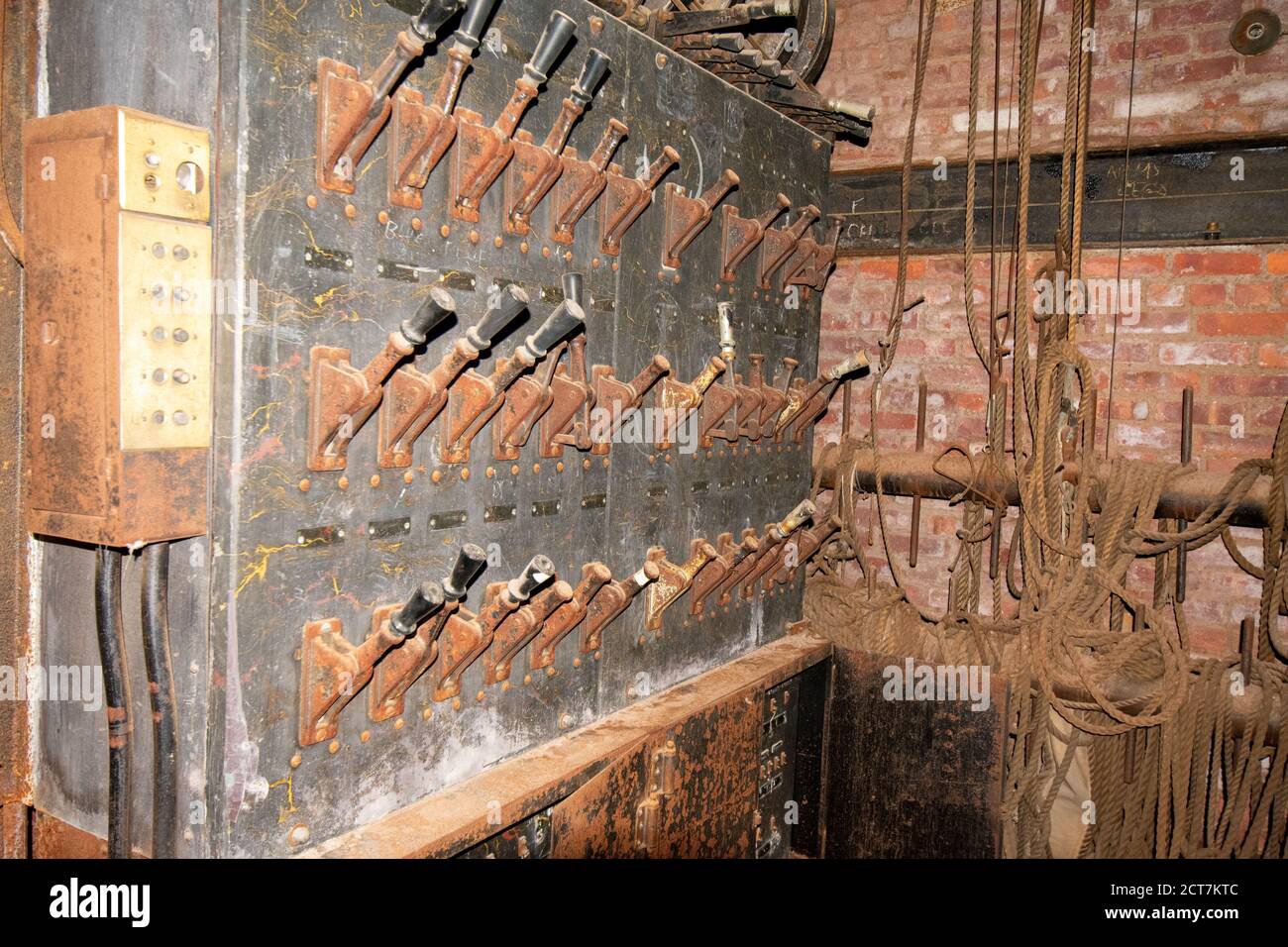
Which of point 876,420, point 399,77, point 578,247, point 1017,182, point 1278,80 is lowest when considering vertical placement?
point 876,420

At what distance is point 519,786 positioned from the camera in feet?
7.36

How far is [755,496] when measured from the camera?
11.5 feet

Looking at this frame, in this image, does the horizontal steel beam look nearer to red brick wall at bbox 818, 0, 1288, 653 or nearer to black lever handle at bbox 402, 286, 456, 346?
red brick wall at bbox 818, 0, 1288, 653

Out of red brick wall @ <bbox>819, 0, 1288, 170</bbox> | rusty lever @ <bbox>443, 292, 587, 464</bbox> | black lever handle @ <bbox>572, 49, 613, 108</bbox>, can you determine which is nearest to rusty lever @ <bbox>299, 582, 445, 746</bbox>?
rusty lever @ <bbox>443, 292, 587, 464</bbox>

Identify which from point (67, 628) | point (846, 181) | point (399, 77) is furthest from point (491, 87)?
point (846, 181)

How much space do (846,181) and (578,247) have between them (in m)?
1.97

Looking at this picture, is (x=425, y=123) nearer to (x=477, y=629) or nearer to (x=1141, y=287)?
(x=477, y=629)

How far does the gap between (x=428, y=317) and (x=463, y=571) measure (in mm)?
520

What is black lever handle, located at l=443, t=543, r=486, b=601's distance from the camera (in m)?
1.90

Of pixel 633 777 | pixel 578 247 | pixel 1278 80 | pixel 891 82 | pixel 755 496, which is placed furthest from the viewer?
pixel 891 82

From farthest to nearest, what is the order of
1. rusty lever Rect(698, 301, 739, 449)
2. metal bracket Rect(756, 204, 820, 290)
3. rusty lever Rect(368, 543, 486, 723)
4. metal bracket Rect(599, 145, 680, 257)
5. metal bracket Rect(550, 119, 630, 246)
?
1. metal bracket Rect(756, 204, 820, 290)
2. rusty lever Rect(698, 301, 739, 449)
3. metal bracket Rect(599, 145, 680, 257)
4. metal bracket Rect(550, 119, 630, 246)
5. rusty lever Rect(368, 543, 486, 723)

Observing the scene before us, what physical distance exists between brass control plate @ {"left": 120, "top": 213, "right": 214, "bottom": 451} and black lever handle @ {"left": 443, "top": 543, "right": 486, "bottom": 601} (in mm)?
530
